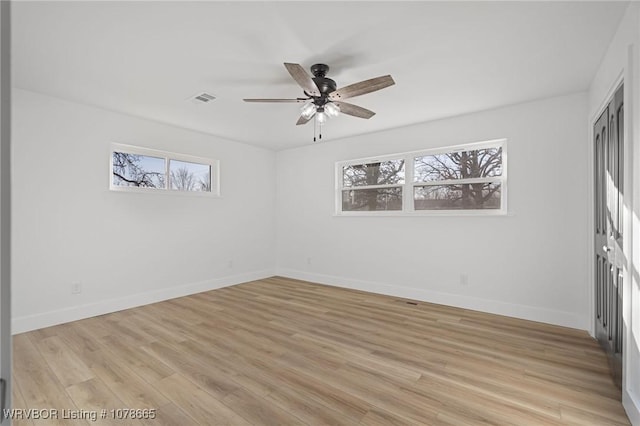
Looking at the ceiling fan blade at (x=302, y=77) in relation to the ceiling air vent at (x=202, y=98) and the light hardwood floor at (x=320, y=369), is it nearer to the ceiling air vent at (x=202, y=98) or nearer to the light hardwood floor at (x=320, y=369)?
the ceiling air vent at (x=202, y=98)

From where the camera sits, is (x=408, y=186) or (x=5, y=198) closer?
(x=5, y=198)

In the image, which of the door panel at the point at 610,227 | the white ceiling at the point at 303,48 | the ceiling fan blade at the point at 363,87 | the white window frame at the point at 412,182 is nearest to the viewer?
the white ceiling at the point at 303,48

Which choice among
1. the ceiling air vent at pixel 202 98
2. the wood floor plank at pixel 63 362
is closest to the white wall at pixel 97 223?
the wood floor plank at pixel 63 362

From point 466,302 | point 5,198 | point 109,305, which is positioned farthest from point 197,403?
point 466,302

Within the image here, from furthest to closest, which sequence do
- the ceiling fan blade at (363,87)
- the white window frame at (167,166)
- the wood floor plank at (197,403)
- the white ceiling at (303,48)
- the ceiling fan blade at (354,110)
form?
the white window frame at (167,166), the ceiling fan blade at (354,110), the ceiling fan blade at (363,87), the white ceiling at (303,48), the wood floor plank at (197,403)

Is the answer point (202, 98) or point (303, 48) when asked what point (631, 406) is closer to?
point (303, 48)

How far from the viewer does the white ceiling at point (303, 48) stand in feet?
6.60

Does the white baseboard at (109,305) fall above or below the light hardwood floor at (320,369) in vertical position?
above

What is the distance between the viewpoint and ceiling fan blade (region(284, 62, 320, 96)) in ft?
7.31

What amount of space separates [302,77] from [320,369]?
7.61 ft

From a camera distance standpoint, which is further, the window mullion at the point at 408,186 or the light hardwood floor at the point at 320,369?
the window mullion at the point at 408,186

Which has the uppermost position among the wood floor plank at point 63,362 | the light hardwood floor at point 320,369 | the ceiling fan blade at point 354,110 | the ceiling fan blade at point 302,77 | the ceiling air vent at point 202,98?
the ceiling air vent at point 202,98

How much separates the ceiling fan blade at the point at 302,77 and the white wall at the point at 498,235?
215cm

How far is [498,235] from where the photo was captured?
377 cm
